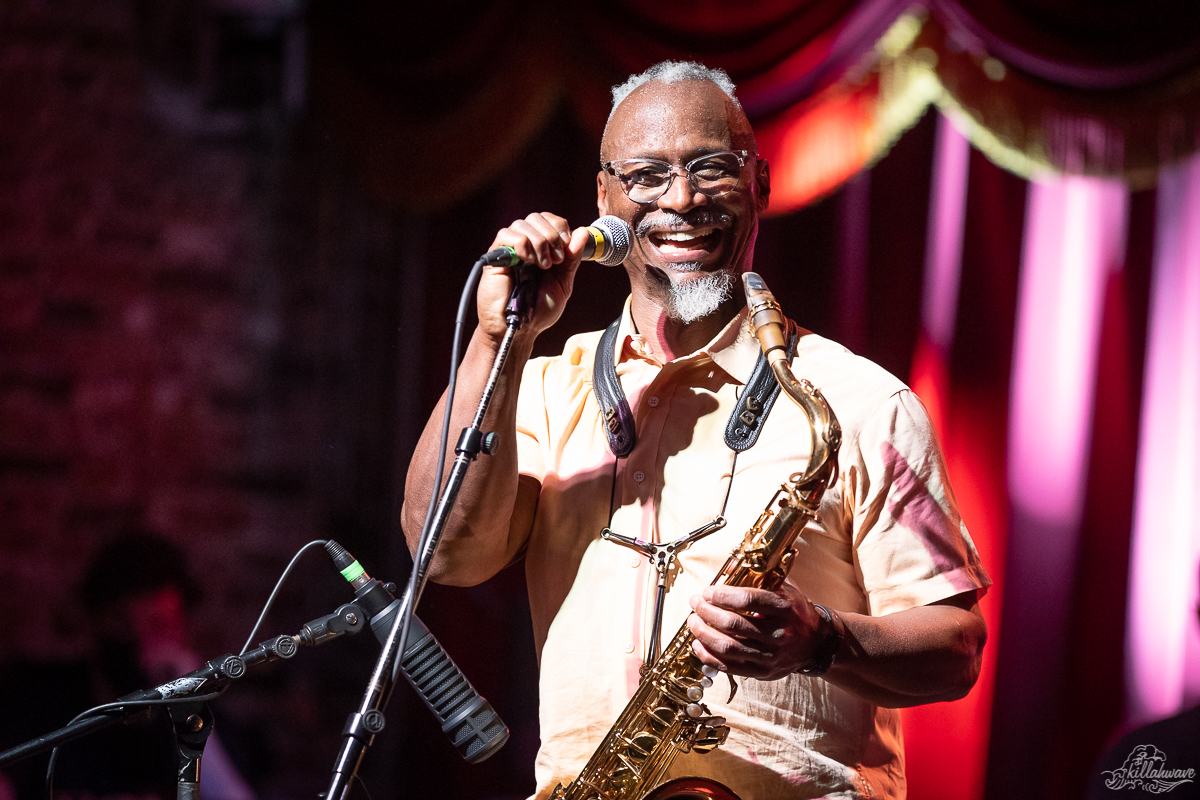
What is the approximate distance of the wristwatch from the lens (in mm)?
1754

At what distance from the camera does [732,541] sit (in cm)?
206

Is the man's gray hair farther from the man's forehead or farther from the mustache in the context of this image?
the mustache

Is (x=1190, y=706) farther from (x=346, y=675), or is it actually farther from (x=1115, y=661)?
(x=346, y=675)

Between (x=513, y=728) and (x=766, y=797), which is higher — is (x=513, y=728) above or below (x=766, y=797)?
below

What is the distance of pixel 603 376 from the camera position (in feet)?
7.63

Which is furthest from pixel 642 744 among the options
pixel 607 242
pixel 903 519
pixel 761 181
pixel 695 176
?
pixel 761 181

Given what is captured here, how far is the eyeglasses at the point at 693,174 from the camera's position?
2281 mm

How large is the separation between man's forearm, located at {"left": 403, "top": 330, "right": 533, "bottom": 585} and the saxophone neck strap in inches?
10.1

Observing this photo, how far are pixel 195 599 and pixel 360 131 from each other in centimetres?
180

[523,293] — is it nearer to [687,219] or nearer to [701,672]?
[687,219]

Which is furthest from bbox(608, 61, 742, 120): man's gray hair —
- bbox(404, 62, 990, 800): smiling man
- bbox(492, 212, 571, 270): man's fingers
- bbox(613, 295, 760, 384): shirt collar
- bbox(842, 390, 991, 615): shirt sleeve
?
bbox(842, 390, 991, 615): shirt sleeve

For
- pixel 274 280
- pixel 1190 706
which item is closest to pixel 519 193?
pixel 274 280

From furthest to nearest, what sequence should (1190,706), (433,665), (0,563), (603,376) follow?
(0,563) < (1190,706) < (603,376) < (433,665)

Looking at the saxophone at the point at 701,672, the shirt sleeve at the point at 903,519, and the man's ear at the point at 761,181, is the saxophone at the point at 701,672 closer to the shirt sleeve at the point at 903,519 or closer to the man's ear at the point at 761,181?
the shirt sleeve at the point at 903,519
